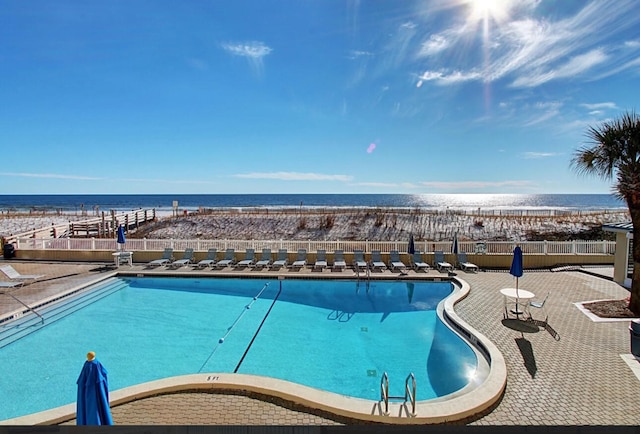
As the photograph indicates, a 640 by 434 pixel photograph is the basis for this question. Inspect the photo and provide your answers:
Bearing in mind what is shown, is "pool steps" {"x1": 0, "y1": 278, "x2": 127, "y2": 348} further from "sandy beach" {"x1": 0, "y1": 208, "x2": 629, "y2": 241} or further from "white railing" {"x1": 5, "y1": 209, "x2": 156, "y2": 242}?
"sandy beach" {"x1": 0, "y1": 208, "x2": 629, "y2": 241}

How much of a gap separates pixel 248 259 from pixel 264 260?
2.07ft

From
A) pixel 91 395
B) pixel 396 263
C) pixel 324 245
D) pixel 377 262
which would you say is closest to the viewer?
pixel 91 395

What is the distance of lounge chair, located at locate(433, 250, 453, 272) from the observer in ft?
41.4

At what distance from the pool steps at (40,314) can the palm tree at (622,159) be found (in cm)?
1355

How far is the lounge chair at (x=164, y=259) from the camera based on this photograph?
13523mm

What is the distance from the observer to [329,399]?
4684mm

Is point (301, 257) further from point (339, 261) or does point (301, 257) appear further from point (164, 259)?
point (164, 259)

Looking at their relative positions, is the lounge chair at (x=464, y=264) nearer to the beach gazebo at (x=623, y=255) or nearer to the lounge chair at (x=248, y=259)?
the beach gazebo at (x=623, y=255)

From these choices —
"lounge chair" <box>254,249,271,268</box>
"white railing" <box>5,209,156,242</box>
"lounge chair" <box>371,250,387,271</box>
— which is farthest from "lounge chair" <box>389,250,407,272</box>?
"white railing" <box>5,209,156,242</box>

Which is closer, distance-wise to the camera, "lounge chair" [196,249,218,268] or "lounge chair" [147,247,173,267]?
"lounge chair" [196,249,218,268]

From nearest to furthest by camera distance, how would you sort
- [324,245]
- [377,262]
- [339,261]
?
[377,262] → [339,261] → [324,245]

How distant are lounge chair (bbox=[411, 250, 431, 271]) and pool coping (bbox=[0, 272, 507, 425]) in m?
7.50

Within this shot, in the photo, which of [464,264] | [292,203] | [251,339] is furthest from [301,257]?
[292,203]

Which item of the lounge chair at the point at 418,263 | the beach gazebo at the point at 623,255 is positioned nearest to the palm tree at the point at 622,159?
the beach gazebo at the point at 623,255
